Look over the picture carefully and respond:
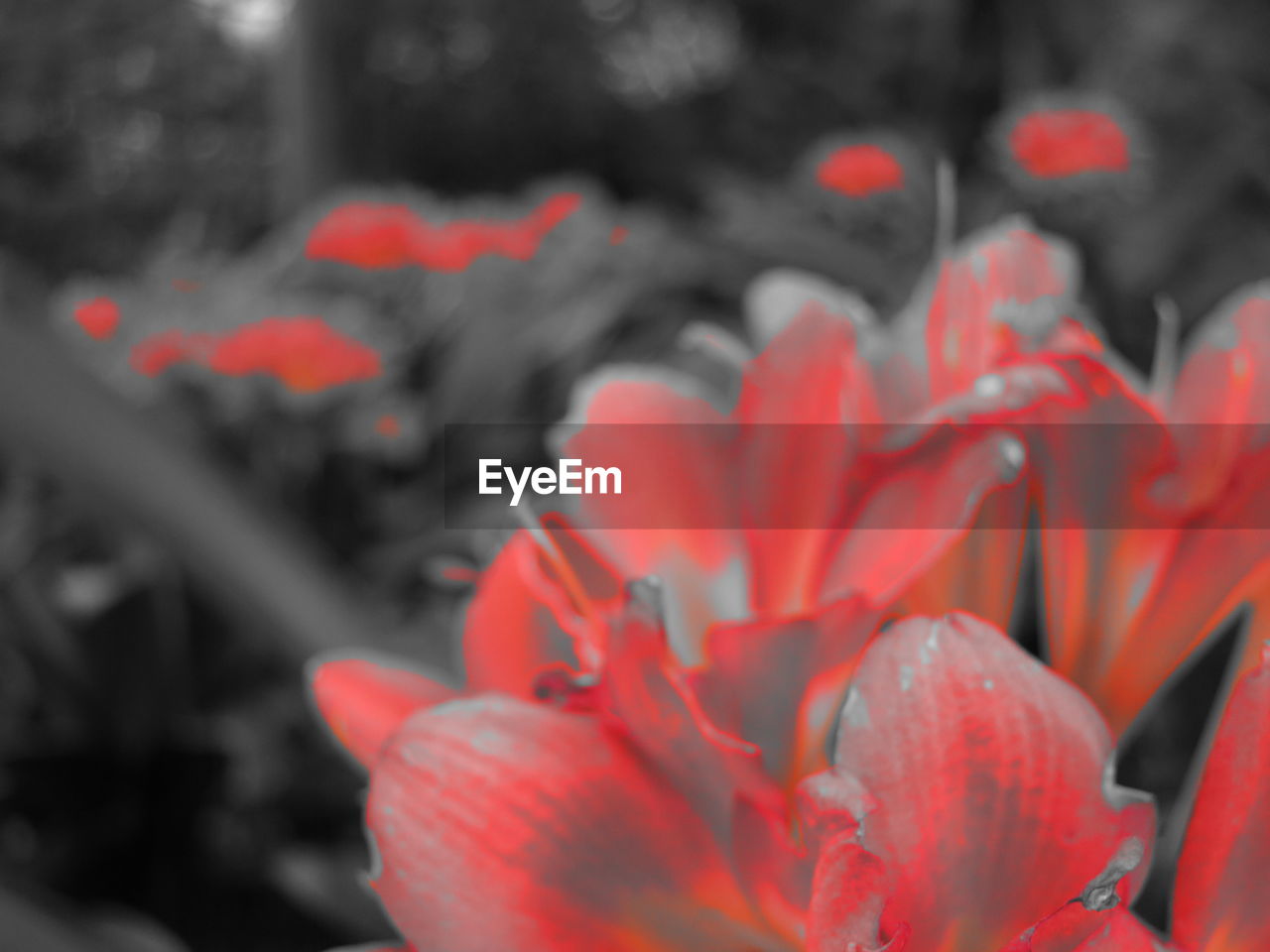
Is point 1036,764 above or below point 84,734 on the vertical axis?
above

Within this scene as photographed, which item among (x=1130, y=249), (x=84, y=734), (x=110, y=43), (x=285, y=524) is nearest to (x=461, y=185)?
(x=110, y=43)

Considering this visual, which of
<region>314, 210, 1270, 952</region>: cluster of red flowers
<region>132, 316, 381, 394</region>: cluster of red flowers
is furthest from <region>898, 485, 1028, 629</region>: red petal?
<region>132, 316, 381, 394</region>: cluster of red flowers

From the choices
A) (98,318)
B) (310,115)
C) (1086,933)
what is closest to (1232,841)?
(1086,933)

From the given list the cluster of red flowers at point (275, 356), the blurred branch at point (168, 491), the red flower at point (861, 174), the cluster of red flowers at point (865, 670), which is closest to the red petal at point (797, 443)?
the cluster of red flowers at point (865, 670)

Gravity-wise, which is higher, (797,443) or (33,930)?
(797,443)

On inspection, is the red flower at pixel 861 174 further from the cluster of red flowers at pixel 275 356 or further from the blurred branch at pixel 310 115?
the blurred branch at pixel 310 115

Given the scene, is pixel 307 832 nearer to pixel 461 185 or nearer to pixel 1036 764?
pixel 1036 764

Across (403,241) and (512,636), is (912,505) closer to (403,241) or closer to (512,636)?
(512,636)
